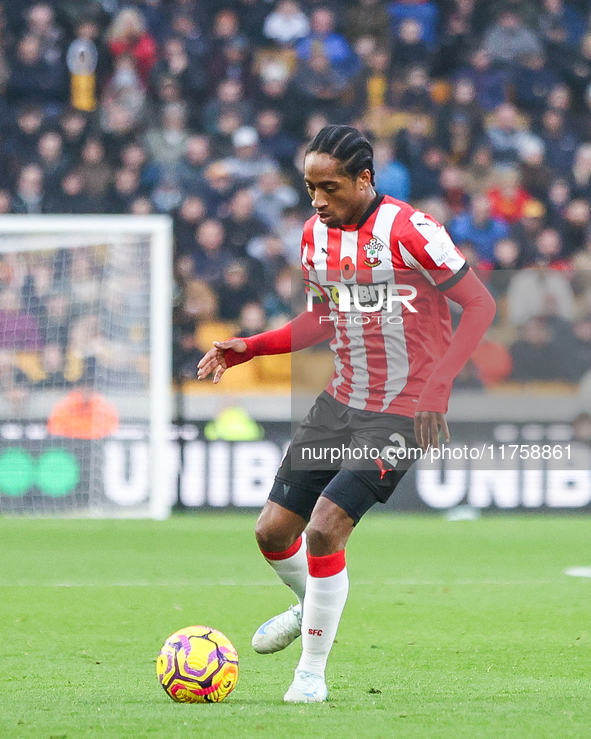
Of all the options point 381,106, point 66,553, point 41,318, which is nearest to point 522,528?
point 66,553

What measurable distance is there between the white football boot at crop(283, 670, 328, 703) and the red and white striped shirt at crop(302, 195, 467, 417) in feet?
3.33

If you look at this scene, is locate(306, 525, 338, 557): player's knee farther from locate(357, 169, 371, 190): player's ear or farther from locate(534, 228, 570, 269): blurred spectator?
locate(534, 228, 570, 269): blurred spectator

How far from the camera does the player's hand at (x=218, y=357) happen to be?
15.7 ft

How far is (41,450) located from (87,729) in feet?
25.4

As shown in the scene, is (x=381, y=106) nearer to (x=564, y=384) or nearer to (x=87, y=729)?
(x=564, y=384)

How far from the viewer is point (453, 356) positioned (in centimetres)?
436

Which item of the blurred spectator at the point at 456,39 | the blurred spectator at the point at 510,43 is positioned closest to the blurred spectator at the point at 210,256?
the blurred spectator at the point at 456,39

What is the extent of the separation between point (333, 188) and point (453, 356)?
750mm

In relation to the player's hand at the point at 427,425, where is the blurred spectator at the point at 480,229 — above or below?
above

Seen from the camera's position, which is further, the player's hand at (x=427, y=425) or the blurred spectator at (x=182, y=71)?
the blurred spectator at (x=182, y=71)

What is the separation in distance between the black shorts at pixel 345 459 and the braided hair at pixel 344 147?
0.91 m

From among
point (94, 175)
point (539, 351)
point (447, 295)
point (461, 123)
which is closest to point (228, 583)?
point (447, 295)

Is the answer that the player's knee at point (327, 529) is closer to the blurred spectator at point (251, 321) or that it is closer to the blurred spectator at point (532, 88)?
the blurred spectator at point (251, 321)

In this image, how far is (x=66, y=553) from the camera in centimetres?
914
